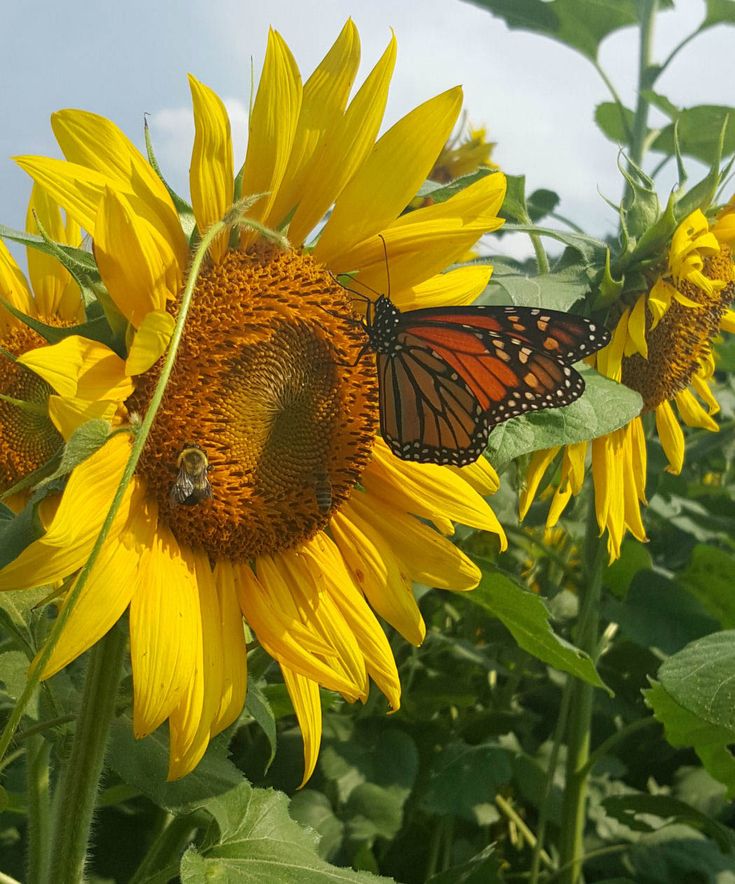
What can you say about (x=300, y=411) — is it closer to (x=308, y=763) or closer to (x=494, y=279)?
(x=494, y=279)

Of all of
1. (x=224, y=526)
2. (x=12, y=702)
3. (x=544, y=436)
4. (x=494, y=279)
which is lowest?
(x=12, y=702)

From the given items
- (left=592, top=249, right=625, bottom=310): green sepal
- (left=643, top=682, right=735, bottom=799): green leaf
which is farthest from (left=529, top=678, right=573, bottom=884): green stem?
(left=592, top=249, right=625, bottom=310): green sepal

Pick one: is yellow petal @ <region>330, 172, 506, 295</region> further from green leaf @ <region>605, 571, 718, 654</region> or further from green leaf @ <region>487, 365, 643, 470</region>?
green leaf @ <region>605, 571, 718, 654</region>

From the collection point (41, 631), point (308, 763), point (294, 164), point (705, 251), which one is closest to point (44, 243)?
point (294, 164)

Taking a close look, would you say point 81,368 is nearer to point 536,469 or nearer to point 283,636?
point 283,636

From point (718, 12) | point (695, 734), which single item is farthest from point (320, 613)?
point (718, 12)

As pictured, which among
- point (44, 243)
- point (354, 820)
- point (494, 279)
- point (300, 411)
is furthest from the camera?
point (354, 820)

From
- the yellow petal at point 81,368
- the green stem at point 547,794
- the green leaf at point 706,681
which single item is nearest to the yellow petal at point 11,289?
the yellow petal at point 81,368
